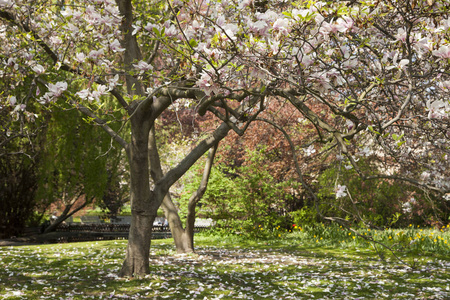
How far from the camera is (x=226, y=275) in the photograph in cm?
709

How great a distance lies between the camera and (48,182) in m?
13.8

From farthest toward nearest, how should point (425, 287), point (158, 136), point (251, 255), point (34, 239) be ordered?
point (158, 136)
point (34, 239)
point (251, 255)
point (425, 287)

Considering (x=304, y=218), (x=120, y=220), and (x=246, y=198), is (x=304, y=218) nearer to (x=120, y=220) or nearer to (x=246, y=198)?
(x=246, y=198)

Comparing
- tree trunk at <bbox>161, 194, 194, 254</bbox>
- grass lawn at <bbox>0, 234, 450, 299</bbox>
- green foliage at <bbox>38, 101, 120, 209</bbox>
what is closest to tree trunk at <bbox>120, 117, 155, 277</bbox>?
grass lawn at <bbox>0, 234, 450, 299</bbox>

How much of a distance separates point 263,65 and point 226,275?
4771 mm

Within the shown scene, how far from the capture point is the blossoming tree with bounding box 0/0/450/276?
126 inches

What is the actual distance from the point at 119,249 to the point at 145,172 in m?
4.16

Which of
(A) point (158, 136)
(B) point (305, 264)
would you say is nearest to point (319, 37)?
(B) point (305, 264)

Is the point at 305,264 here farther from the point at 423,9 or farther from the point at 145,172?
the point at 423,9

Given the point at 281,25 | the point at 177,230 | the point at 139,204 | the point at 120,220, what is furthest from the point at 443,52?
the point at 120,220

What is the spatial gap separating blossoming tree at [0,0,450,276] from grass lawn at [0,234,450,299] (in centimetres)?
87

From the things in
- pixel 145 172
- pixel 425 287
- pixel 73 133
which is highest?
pixel 73 133

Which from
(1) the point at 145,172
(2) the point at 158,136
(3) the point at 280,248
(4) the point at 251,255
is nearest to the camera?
(1) the point at 145,172

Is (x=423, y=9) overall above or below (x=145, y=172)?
above
